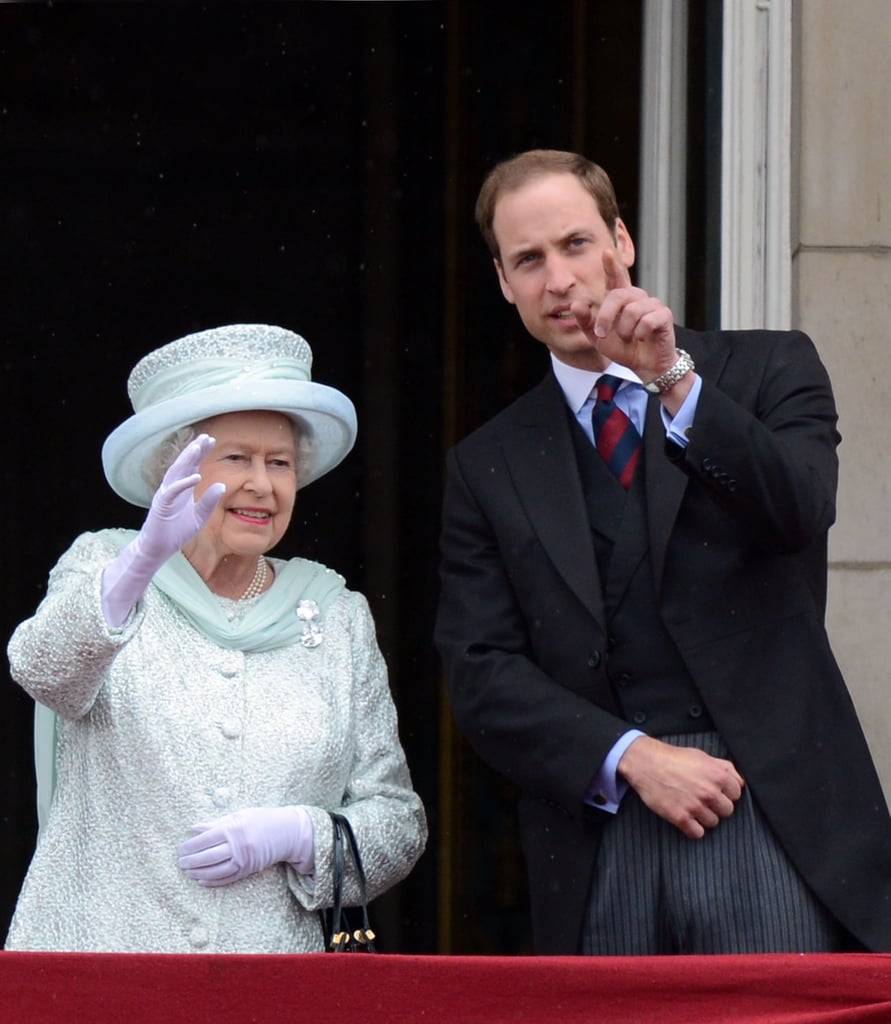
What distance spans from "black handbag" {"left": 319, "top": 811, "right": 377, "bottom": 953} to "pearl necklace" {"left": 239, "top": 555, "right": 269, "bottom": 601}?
0.39 meters

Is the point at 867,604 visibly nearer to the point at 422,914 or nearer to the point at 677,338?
the point at 677,338

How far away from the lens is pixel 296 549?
6.13m

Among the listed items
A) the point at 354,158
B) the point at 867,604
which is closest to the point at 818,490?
the point at 867,604

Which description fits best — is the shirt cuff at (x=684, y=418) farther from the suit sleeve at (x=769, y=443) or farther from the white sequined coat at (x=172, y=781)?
the white sequined coat at (x=172, y=781)

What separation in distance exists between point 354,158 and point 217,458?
3029mm

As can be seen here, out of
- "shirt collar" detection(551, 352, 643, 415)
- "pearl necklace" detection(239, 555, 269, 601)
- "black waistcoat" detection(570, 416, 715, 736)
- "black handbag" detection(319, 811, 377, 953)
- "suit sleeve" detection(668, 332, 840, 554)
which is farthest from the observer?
"pearl necklace" detection(239, 555, 269, 601)

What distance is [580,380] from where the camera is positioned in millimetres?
3344

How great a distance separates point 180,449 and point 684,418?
2.89ft

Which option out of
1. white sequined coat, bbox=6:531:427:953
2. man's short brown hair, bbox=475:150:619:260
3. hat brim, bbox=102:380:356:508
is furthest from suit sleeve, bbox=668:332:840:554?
white sequined coat, bbox=6:531:427:953

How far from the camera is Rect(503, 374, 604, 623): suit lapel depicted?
3154mm

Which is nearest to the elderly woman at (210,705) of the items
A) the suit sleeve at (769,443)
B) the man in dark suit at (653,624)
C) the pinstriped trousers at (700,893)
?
the man in dark suit at (653,624)

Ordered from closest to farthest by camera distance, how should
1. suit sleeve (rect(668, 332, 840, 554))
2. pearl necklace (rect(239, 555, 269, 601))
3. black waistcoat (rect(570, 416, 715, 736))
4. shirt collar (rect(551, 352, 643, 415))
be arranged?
suit sleeve (rect(668, 332, 840, 554)), black waistcoat (rect(570, 416, 715, 736)), shirt collar (rect(551, 352, 643, 415)), pearl necklace (rect(239, 555, 269, 601))

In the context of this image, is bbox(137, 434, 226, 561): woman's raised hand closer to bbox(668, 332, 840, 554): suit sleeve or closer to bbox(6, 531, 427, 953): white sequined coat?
bbox(6, 531, 427, 953): white sequined coat

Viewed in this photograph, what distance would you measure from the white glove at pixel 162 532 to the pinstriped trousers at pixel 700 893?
0.74 meters
